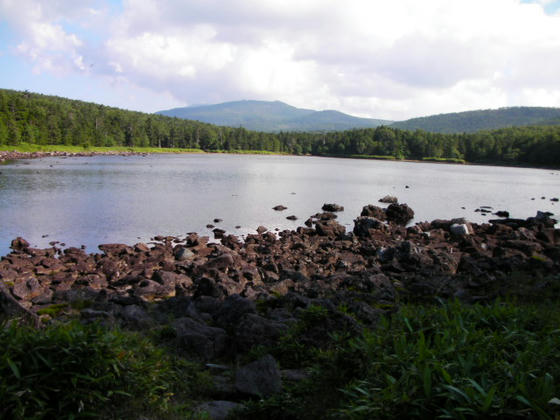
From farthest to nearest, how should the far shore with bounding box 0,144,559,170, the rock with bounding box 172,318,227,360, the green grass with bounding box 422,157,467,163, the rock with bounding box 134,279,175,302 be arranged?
the green grass with bounding box 422,157,467,163
the far shore with bounding box 0,144,559,170
the rock with bounding box 134,279,175,302
the rock with bounding box 172,318,227,360

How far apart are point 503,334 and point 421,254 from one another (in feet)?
48.2

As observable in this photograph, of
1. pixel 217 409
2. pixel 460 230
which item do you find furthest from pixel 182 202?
pixel 217 409

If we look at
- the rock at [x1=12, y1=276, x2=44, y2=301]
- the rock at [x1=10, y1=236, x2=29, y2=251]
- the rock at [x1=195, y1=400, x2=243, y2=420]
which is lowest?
the rock at [x1=10, y1=236, x2=29, y2=251]

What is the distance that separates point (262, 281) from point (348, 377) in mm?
12073

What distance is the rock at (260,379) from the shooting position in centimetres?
637

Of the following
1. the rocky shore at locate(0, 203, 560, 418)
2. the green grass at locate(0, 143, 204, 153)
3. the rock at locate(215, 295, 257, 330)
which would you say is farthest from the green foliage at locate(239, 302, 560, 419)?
the green grass at locate(0, 143, 204, 153)

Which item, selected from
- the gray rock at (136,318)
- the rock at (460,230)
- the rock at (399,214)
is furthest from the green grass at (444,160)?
the gray rock at (136,318)

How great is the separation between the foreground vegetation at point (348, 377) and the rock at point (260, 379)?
1.15ft

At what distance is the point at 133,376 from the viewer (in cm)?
537

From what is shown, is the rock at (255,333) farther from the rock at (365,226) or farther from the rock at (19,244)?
the rock at (365,226)

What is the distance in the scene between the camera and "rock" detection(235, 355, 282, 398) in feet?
20.9

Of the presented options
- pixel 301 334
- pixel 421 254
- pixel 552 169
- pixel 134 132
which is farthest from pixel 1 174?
pixel 552 169

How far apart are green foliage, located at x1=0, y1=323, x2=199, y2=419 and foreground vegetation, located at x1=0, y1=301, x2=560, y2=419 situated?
0.01 m

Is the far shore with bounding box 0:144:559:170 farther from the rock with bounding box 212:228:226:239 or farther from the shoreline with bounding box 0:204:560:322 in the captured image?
the shoreline with bounding box 0:204:560:322
